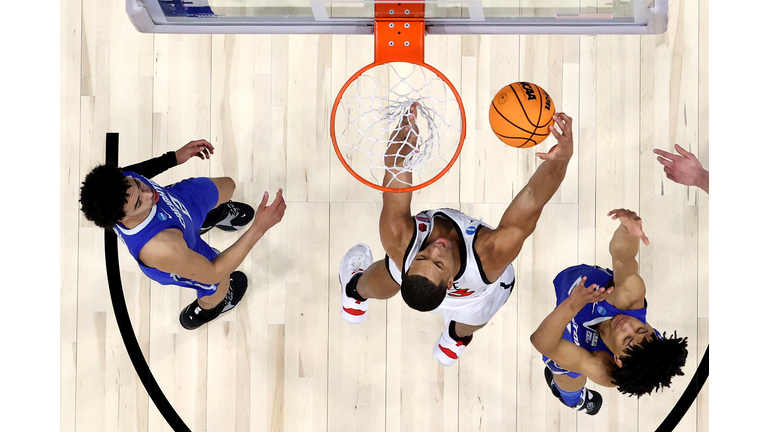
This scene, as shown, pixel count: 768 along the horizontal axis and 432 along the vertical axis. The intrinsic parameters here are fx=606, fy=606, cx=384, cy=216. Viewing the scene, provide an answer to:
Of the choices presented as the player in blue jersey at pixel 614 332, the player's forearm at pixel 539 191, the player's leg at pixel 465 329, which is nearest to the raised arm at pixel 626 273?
the player in blue jersey at pixel 614 332

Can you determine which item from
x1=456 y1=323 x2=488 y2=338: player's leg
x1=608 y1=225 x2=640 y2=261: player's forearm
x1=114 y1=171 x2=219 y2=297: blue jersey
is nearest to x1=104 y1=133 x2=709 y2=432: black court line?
x1=114 y1=171 x2=219 y2=297: blue jersey

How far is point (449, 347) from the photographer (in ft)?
9.93

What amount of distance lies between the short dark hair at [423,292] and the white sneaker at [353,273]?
2.55ft

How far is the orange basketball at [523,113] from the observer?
235 cm

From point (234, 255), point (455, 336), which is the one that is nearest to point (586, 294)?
point (455, 336)

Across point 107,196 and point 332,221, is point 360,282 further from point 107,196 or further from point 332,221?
point 107,196

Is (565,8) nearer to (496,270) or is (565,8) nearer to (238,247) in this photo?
(496,270)

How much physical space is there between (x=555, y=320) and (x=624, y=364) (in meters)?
0.30

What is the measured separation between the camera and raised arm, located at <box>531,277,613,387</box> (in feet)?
7.83

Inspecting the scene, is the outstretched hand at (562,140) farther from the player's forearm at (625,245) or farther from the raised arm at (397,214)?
the raised arm at (397,214)

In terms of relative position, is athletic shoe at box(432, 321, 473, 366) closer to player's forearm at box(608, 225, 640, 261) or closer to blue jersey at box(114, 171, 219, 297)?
player's forearm at box(608, 225, 640, 261)

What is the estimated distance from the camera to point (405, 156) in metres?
2.64

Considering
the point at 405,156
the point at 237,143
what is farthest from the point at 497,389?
the point at 237,143

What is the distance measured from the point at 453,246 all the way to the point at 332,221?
3.10ft
